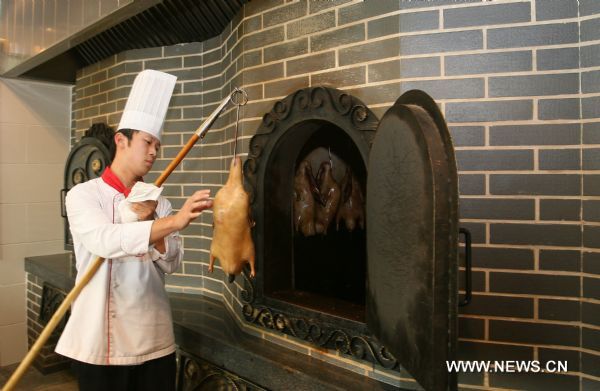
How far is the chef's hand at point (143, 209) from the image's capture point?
1.60 m

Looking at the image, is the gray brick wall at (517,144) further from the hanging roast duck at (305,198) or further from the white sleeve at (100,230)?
the white sleeve at (100,230)

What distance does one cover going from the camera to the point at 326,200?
2121 millimetres

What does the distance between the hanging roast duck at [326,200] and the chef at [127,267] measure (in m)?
0.69

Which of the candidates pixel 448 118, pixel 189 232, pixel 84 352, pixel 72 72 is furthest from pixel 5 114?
pixel 448 118

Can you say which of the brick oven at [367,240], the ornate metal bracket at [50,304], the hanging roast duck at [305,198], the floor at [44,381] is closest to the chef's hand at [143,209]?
the brick oven at [367,240]

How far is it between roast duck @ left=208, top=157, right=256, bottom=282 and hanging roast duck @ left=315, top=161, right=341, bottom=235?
42 cm

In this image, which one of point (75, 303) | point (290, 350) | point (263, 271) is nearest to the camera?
point (75, 303)

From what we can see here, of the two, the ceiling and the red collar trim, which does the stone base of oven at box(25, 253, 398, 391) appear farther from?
the ceiling

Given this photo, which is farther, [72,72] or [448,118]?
[72,72]

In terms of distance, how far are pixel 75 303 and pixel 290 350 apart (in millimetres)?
924

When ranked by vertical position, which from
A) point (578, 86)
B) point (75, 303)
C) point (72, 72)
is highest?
point (72, 72)

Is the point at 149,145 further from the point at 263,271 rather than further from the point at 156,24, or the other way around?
the point at 156,24

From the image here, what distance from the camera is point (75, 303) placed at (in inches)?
66.7

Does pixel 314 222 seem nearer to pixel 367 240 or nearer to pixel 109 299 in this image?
pixel 367 240
